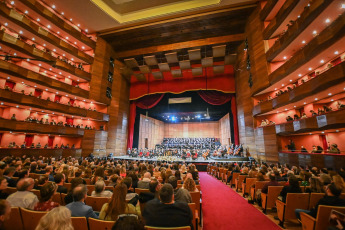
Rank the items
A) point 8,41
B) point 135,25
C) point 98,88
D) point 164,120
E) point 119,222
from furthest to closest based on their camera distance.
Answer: point 164,120 < point 98,88 < point 135,25 < point 8,41 < point 119,222

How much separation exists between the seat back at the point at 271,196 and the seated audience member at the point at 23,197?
432cm

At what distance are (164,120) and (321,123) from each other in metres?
18.5

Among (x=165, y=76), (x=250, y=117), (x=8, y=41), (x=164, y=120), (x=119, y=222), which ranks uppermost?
(x=165, y=76)

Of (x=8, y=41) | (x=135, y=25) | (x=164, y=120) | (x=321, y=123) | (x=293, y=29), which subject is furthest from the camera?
(x=164, y=120)

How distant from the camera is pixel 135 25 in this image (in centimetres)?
1232

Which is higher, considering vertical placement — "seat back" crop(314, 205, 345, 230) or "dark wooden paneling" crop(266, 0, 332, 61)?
"dark wooden paneling" crop(266, 0, 332, 61)

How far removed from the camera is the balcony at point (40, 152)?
8.61 metres

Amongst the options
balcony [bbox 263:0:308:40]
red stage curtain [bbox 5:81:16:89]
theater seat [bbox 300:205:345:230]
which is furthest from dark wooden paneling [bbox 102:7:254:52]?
theater seat [bbox 300:205:345:230]

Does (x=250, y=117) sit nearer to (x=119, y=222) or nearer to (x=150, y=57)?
(x=150, y=57)

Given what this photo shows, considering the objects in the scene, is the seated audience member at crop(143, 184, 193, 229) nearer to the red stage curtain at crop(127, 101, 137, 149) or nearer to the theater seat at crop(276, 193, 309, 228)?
the theater seat at crop(276, 193, 309, 228)

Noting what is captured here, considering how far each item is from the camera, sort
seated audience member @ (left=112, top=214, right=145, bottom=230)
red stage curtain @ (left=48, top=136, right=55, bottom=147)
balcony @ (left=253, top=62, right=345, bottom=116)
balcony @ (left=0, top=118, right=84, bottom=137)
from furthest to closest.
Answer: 1. red stage curtain @ (left=48, top=136, right=55, bottom=147)
2. balcony @ (left=0, top=118, right=84, bottom=137)
3. balcony @ (left=253, top=62, right=345, bottom=116)
4. seated audience member @ (left=112, top=214, right=145, bottom=230)

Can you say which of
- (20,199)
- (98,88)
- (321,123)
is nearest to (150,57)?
(98,88)

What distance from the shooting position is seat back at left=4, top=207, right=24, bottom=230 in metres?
1.93

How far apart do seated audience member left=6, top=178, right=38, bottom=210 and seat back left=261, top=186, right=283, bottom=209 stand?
4.32 meters
